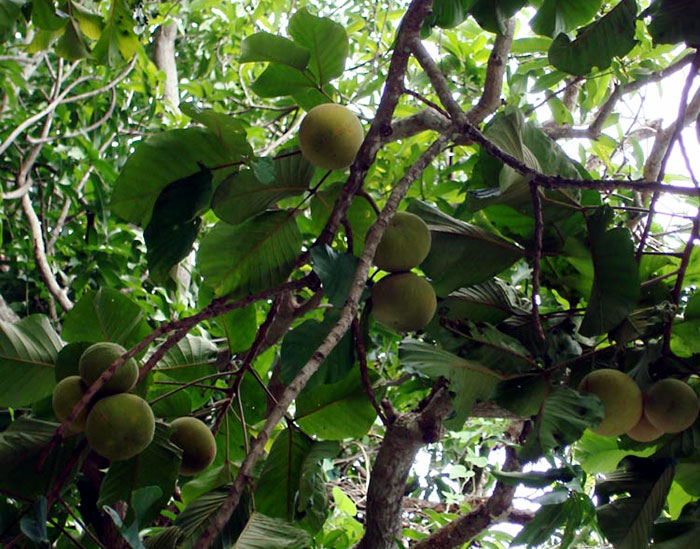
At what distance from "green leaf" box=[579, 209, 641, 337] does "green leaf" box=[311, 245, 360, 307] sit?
422 mm

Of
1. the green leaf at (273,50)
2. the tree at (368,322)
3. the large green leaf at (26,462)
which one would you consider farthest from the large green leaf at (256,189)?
the large green leaf at (26,462)

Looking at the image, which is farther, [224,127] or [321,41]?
[321,41]

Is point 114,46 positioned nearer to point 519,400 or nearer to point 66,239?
point 519,400

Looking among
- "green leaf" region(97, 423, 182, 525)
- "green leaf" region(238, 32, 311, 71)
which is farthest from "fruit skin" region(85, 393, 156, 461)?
"green leaf" region(238, 32, 311, 71)

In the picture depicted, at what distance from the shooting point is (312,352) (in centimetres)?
118

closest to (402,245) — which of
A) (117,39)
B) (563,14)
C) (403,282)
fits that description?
(403,282)

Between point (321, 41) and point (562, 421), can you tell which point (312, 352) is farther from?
point (321, 41)

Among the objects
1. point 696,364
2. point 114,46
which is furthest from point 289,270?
point 114,46

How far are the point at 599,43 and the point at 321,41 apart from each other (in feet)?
1.78

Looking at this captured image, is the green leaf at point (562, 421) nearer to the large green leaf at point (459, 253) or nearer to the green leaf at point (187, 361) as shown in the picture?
the large green leaf at point (459, 253)

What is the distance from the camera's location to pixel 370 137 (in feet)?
3.89

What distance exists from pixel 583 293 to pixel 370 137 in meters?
0.53

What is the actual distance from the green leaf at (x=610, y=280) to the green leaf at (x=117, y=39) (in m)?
1.25

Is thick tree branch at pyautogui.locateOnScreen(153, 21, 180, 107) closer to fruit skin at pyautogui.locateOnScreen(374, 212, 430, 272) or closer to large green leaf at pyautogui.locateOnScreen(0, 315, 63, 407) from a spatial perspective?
large green leaf at pyautogui.locateOnScreen(0, 315, 63, 407)
